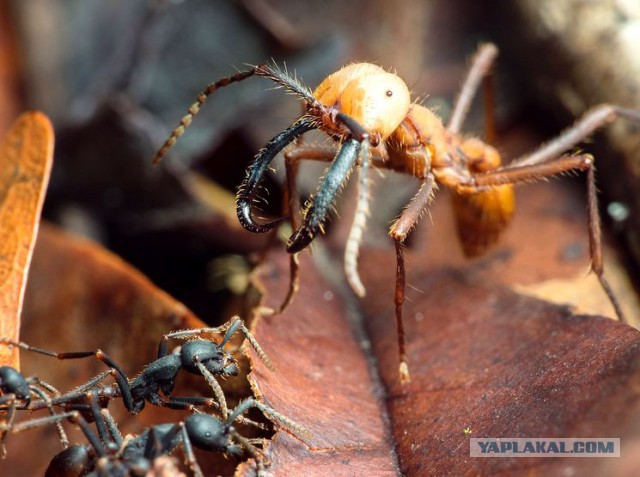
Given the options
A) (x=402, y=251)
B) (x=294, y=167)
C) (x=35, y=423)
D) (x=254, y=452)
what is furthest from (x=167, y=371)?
(x=294, y=167)

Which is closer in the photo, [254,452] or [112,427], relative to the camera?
[254,452]

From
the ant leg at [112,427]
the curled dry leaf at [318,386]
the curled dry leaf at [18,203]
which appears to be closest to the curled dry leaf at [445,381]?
the curled dry leaf at [318,386]

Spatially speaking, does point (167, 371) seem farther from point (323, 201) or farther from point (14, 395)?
point (323, 201)

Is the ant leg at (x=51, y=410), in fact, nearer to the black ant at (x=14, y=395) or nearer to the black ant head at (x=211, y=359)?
the black ant at (x=14, y=395)

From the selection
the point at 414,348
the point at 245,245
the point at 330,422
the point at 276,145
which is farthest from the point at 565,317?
the point at 245,245

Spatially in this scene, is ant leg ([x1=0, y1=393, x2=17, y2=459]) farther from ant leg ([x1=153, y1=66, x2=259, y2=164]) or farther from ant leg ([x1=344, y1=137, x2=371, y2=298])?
ant leg ([x1=153, y1=66, x2=259, y2=164])

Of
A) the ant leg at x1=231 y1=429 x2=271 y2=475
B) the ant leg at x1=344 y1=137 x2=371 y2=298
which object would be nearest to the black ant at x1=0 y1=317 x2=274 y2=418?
the ant leg at x1=231 y1=429 x2=271 y2=475
